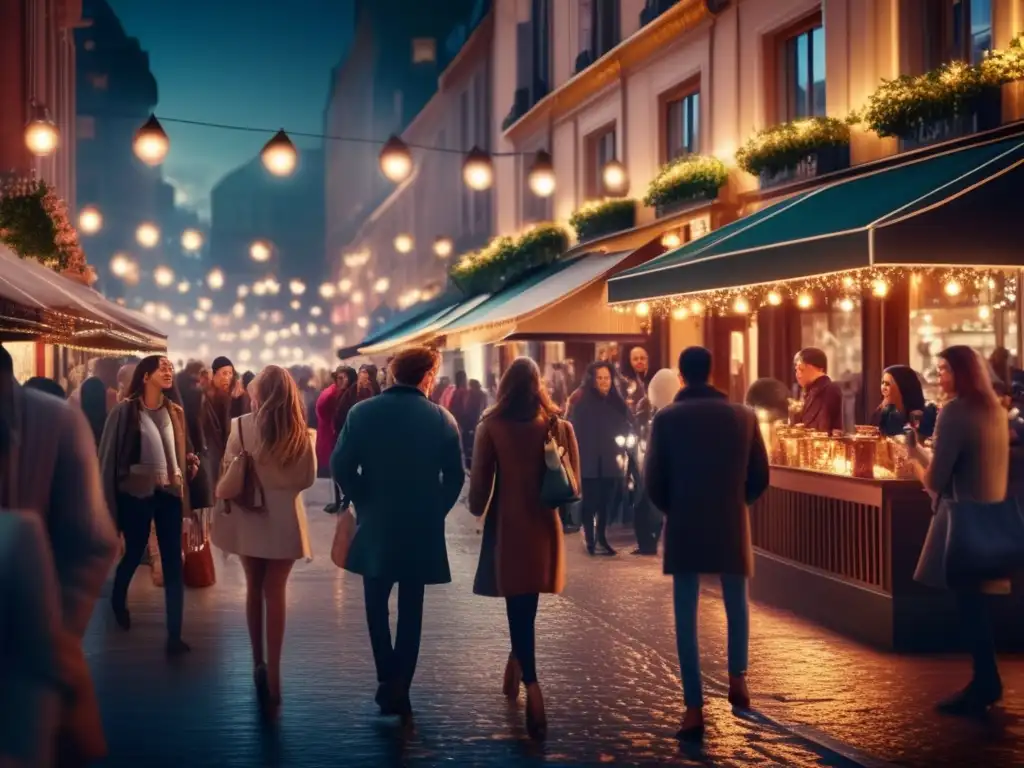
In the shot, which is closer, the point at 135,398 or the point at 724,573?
the point at 724,573

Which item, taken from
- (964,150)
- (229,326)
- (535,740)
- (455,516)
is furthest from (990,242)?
(229,326)

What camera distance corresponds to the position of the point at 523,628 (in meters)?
8.15

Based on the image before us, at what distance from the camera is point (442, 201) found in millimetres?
49156

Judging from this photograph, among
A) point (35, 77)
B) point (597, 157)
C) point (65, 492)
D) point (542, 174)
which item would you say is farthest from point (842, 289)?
point (35, 77)

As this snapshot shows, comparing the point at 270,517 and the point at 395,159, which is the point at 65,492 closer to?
the point at 270,517

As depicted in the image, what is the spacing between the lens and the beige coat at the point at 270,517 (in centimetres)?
864

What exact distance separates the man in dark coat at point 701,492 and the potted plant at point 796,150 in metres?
8.73

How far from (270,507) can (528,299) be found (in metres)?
14.0

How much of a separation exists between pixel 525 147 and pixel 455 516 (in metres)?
12.3

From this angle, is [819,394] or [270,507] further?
[819,394]

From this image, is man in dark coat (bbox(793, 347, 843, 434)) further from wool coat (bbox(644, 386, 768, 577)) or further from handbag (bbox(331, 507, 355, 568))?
handbag (bbox(331, 507, 355, 568))

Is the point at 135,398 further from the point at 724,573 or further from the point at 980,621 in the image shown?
the point at 980,621

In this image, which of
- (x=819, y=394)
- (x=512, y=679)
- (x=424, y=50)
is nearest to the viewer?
(x=512, y=679)

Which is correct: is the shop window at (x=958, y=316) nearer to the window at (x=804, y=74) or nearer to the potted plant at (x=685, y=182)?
the window at (x=804, y=74)
